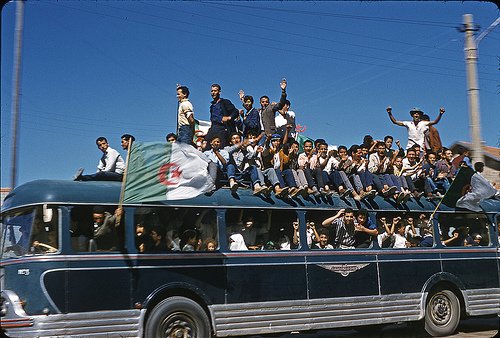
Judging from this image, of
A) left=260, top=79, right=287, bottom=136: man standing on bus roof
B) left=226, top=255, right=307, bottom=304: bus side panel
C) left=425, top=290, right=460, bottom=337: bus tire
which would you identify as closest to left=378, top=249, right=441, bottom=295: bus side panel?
left=425, top=290, right=460, bottom=337: bus tire

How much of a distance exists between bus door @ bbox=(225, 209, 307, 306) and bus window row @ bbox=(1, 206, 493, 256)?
2 centimetres

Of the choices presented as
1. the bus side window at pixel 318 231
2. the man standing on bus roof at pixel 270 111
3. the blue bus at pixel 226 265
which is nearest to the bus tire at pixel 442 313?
the blue bus at pixel 226 265

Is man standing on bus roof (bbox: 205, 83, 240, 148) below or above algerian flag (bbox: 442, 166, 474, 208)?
above

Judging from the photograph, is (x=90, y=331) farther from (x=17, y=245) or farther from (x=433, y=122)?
(x=433, y=122)

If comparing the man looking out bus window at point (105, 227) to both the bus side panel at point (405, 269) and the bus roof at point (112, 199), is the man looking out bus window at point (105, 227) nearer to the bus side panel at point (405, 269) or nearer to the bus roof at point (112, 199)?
the bus roof at point (112, 199)

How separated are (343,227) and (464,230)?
3216 mm

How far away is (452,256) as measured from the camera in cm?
1380

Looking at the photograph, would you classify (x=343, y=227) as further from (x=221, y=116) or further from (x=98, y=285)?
(x=98, y=285)

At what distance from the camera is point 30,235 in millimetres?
9750

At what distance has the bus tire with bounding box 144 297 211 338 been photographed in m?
10.1

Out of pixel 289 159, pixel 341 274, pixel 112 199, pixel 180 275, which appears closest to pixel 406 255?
pixel 341 274

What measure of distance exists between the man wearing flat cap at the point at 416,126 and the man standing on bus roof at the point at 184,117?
17.8ft

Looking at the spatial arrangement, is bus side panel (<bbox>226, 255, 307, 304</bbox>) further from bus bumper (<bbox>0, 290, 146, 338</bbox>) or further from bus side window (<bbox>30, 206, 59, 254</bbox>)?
bus side window (<bbox>30, 206, 59, 254</bbox>)

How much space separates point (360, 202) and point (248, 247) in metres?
2.70
